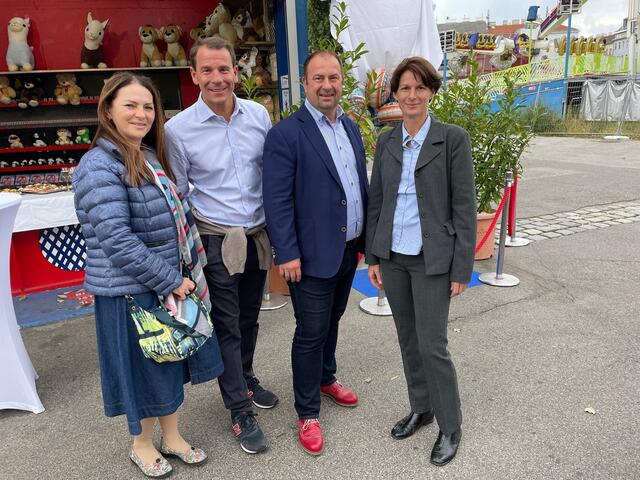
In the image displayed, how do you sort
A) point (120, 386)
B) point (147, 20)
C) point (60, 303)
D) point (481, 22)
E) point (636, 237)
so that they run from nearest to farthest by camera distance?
point (120, 386), point (60, 303), point (636, 237), point (147, 20), point (481, 22)

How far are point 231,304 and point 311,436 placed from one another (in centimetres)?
77

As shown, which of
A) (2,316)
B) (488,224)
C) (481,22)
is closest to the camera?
(2,316)

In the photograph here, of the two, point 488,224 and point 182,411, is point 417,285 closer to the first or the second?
point 182,411

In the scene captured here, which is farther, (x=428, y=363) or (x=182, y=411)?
(x=182, y=411)

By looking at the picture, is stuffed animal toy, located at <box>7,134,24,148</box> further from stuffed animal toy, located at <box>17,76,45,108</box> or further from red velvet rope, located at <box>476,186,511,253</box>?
red velvet rope, located at <box>476,186,511,253</box>

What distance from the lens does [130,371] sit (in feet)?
6.82

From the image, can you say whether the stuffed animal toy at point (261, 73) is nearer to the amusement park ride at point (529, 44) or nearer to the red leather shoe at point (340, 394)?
the red leather shoe at point (340, 394)

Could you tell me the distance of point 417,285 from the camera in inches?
88.0

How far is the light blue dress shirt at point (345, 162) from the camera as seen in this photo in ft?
7.51

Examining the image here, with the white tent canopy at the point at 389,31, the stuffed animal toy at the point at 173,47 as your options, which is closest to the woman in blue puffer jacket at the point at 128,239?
the white tent canopy at the point at 389,31

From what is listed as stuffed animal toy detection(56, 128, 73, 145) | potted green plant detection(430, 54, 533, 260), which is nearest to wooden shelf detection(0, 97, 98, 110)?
stuffed animal toy detection(56, 128, 73, 145)

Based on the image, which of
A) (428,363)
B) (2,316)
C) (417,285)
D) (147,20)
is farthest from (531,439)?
(147,20)

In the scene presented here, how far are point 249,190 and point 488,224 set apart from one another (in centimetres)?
338

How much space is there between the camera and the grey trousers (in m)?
2.22
